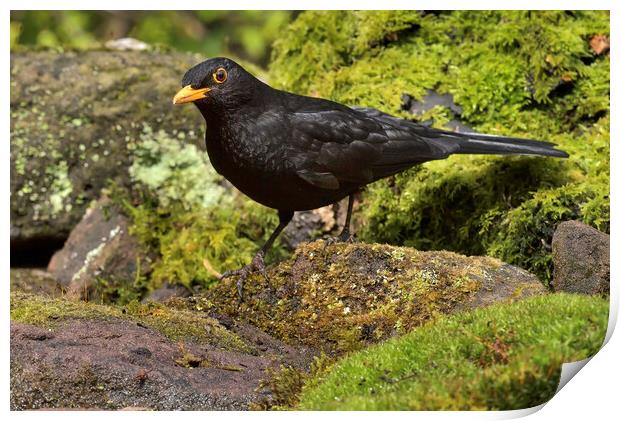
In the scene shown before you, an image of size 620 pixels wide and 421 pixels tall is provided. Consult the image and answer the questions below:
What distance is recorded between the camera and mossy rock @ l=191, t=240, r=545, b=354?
4102 mm

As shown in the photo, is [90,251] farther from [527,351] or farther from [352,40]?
[527,351]

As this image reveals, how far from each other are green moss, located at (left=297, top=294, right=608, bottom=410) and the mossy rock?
0.36m

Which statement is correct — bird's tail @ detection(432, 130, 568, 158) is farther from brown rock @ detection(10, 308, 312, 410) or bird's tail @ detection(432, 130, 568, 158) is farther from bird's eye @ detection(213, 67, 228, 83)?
brown rock @ detection(10, 308, 312, 410)

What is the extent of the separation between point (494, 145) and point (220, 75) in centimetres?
186

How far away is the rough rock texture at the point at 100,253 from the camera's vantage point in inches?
250

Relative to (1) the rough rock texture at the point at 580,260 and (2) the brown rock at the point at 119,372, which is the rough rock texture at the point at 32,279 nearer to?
(2) the brown rock at the point at 119,372

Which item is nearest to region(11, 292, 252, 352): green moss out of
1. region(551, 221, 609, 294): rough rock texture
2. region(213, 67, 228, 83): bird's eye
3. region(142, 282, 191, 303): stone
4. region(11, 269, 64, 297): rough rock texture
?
region(213, 67, 228, 83): bird's eye

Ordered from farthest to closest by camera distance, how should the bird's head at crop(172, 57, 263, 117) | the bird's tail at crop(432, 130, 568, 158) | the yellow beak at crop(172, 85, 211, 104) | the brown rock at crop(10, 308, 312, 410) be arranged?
the bird's tail at crop(432, 130, 568, 158) → the bird's head at crop(172, 57, 263, 117) → the yellow beak at crop(172, 85, 211, 104) → the brown rock at crop(10, 308, 312, 410)

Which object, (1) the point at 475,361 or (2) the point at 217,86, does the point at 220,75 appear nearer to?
(2) the point at 217,86

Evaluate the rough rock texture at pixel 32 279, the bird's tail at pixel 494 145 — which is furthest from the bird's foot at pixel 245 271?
the rough rock texture at pixel 32 279

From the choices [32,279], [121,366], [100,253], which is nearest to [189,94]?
[121,366]

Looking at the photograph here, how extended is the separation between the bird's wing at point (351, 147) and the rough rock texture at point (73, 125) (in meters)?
2.26

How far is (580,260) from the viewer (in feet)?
14.0

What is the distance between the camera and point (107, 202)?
6.72 m
